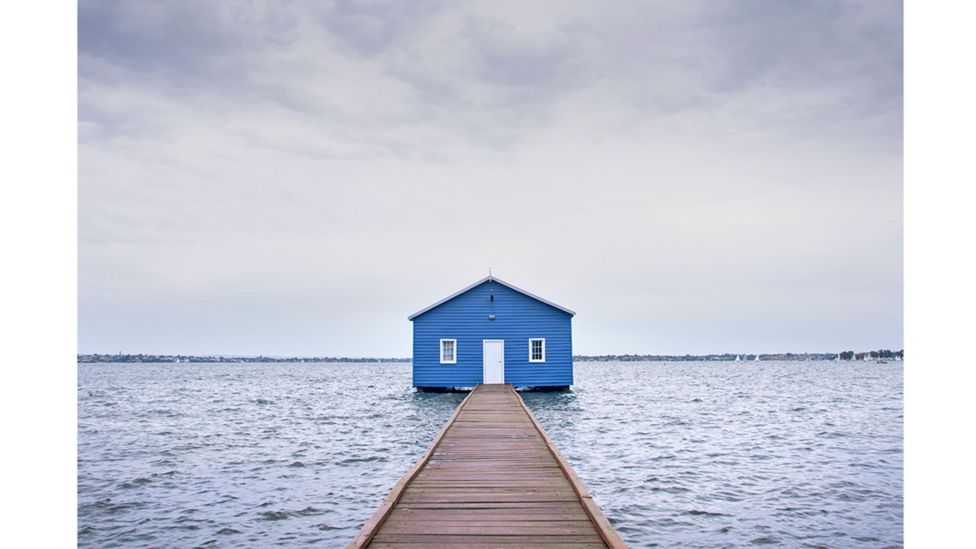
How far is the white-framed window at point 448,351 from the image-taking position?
29828 millimetres

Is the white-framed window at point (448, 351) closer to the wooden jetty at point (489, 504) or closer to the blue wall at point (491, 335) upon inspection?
the blue wall at point (491, 335)

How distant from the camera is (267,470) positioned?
14.7 m

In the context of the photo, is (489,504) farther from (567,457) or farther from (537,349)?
(537,349)

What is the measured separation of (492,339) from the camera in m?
29.8

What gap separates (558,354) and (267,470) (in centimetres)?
1752

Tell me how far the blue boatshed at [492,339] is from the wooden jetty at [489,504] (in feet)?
57.6

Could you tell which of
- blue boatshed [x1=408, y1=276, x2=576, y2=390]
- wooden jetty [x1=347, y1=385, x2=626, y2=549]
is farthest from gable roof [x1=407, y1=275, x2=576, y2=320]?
wooden jetty [x1=347, y1=385, x2=626, y2=549]

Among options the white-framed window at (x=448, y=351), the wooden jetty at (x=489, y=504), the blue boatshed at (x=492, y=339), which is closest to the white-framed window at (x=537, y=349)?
the blue boatshed at (x=492, y=339)

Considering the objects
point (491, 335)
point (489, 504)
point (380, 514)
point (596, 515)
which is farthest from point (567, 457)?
point (491, 335)

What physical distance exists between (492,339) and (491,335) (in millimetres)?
216

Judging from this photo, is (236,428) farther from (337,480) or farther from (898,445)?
(898,445)
